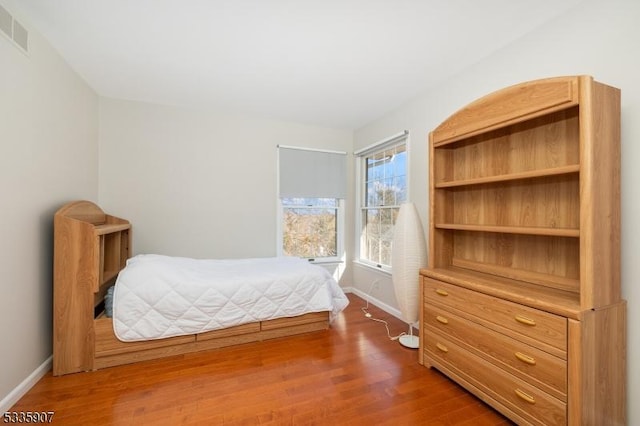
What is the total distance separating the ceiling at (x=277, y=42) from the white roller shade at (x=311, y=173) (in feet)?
3.15

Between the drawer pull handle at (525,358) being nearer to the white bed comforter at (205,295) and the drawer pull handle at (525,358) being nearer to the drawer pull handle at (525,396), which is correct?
the drawer pull handle at (525,396)

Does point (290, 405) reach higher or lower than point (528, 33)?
lower

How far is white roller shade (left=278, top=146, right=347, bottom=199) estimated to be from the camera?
3.78 m

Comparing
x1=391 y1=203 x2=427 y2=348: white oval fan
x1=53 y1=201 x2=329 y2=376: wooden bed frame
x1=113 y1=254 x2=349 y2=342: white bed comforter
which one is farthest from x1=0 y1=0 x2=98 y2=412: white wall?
x1=391 y1=203 x2=427 y2=348: white oval fan

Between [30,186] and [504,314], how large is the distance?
3.18 metres

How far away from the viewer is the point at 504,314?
161cm

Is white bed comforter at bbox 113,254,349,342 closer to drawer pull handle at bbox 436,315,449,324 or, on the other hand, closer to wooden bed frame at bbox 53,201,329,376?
wooden bed frame at bbox 53,201,329,376

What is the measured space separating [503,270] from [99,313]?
324 cm

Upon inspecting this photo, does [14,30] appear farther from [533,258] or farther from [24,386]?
[533,258]

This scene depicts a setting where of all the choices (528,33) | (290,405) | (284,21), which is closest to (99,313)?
(290,405)

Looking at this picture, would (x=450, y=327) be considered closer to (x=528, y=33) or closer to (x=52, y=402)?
(x=528, y=33)

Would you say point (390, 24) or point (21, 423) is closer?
point (21, 423)

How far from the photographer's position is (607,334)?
137 cm

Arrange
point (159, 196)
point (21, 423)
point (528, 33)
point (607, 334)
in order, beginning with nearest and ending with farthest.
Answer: point (607, 334) < point (21, 423) < point (528, 33) < point (159, 196)
